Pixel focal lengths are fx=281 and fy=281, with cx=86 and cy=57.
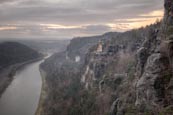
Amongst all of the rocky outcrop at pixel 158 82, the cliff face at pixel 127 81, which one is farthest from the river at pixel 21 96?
the rocky outcrop at pixel 158 82

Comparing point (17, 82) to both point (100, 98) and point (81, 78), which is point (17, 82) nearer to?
point (81, 78)

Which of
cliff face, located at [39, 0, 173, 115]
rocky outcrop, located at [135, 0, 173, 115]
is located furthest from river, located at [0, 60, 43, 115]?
rocky outcrop, located at [135, 0, 173, 115]

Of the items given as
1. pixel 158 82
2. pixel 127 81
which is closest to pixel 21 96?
pixel 127 81

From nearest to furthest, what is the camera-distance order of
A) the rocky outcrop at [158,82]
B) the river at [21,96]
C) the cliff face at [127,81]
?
the rocky outcrop at [158,82] → the cliff face at [127,81] → the river at [21,96]

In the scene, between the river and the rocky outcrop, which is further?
the river

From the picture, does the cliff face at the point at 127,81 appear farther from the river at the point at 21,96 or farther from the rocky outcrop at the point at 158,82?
the river at the point at 21,96

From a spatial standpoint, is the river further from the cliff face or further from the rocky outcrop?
the rocky outcrop

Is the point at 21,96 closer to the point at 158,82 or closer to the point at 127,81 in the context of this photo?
the point at 127,81

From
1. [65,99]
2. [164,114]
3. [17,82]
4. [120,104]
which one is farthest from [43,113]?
[17,82]

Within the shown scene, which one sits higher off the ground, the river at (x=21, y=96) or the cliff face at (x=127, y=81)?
the cliff face at (x=127, y=81)
